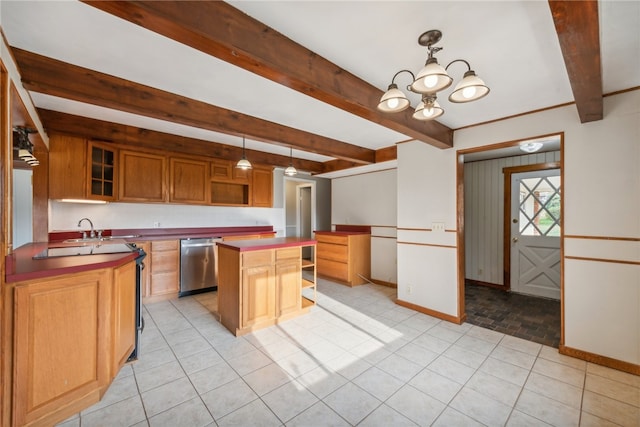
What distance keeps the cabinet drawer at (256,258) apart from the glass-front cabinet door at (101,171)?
236 centimetres

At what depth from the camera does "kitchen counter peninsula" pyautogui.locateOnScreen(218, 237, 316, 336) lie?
2.80 metres

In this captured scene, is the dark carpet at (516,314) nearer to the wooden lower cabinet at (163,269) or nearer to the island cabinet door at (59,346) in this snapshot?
the island cabinet door at (59,346)

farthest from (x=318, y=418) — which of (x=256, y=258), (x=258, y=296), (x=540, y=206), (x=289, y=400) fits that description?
(x=540, y=206)

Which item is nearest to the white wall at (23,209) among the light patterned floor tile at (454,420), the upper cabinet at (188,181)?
the upper cabinet at (188,181)

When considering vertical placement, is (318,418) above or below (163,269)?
below

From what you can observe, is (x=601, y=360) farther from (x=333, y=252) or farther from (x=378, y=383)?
(x=333, y=252)

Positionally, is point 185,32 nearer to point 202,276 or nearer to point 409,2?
point 409,2

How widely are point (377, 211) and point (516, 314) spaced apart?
260cm

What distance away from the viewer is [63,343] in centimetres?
167

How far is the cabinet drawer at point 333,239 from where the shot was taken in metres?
4.84

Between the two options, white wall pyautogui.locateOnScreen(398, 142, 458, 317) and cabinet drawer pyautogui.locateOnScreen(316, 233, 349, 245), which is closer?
white wall pyautogui.locateOnScreen(398, 142, 458, 317)

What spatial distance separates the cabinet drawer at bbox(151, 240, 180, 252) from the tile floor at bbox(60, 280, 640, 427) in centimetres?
116

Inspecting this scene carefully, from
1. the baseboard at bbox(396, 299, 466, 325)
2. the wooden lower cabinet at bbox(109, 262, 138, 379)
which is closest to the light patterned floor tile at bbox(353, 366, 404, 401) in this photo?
the baseboard at bbox(396, 299, 466, 325)

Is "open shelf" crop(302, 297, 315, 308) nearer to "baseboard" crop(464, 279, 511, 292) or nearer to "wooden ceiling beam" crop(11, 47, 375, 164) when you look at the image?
"wooden ceiling beam" crop(11, 47, 375, 164)
